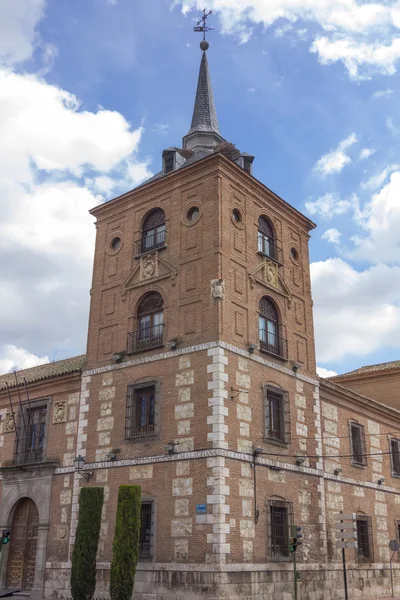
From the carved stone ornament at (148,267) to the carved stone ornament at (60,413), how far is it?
608 cm

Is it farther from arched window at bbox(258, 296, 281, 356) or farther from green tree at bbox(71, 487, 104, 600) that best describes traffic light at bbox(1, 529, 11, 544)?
arched window at bbox(258, 296, 281, 356)

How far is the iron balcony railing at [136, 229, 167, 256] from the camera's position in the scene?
2605 cm

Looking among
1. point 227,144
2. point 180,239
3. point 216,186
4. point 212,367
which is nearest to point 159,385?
point 212,367

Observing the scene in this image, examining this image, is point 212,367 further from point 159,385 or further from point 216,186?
point 216,186

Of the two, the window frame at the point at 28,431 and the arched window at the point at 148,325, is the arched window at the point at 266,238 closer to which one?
the arched window at the point at 148,325

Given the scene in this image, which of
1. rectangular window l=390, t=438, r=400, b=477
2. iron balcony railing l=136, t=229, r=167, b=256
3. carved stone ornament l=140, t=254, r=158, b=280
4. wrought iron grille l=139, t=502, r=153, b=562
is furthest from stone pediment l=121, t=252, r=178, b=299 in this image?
rectangular window l=390, t=438, r=400, b=477

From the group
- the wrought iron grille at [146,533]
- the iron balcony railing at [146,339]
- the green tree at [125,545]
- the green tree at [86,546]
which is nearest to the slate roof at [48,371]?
the iron balcony railing at [146,339]

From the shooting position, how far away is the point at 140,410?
2361 cm

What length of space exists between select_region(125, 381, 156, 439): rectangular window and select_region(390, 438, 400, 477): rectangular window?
13.9m

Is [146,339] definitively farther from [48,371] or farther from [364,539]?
[364,539]

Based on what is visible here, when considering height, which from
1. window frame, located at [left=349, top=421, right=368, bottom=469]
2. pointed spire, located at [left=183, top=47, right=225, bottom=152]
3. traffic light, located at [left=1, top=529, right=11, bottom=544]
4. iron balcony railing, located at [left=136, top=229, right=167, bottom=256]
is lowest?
traffic light, located at [left=1, top=529, right=11, bottom=544]

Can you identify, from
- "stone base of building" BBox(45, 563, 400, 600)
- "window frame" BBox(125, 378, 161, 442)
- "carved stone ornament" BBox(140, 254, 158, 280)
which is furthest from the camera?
"carved stone ornament" BBox(140, 254, 158, 280)

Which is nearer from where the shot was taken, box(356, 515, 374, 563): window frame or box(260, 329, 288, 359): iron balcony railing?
box(260, 329, 288, 359): iron balcony railing

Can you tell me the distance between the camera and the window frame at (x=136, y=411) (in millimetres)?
22750
